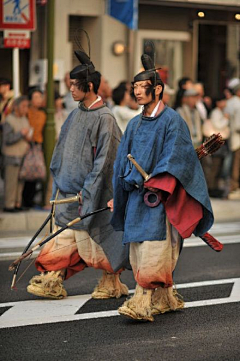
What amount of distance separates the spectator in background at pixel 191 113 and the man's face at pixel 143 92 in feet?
22.0

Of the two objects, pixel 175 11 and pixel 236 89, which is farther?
pixel 175 11

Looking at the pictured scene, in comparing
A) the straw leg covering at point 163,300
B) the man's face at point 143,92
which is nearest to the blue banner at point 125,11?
the man's face at point 143,92

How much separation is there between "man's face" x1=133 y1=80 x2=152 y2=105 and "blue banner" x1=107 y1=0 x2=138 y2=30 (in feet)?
26.8

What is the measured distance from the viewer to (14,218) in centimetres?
1203

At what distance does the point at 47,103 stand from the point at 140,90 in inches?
225

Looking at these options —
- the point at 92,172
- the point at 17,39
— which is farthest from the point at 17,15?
the point at 92,172

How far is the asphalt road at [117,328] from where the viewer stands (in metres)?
6.25

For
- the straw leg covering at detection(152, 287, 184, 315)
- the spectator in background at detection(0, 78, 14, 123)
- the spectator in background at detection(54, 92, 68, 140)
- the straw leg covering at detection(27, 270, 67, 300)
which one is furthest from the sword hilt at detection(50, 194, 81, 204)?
the spectator in background at detection(0, 78, 14, 123)

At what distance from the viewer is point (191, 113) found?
1389 centimetres

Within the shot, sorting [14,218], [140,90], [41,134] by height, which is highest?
[140,90]

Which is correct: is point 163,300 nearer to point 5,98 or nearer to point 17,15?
point 17,15

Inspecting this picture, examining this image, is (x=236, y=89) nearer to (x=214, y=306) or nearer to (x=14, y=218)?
(x=14, y=218)

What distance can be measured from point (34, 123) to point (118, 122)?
43.9 inches

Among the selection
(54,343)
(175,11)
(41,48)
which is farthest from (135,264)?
(175,11)
